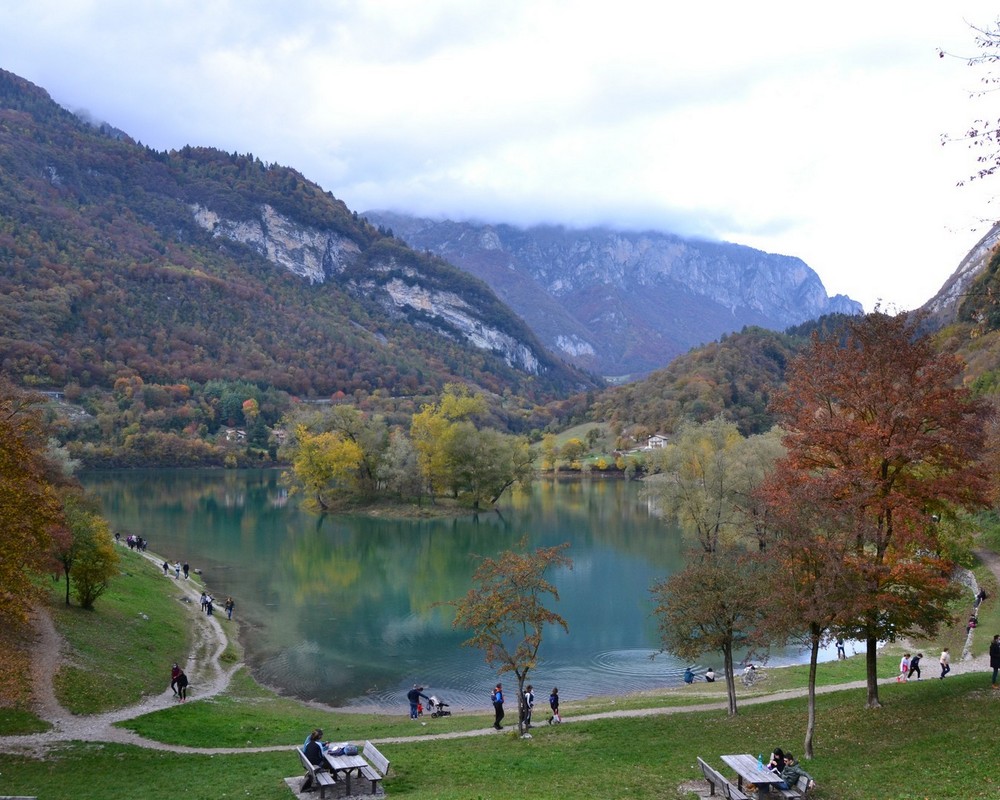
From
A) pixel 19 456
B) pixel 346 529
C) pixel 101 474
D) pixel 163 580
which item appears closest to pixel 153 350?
pixel 101 474

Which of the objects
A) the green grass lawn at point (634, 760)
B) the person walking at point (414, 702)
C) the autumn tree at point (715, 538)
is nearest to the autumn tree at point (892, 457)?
the green grass lawn at point (634, 760)

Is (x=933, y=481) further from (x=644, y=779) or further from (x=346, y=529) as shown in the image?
(x=346, y=529)

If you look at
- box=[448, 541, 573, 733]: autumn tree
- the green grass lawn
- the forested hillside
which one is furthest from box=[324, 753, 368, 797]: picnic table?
the forested hillside

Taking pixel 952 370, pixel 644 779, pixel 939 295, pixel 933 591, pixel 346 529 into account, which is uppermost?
pixel 939 295

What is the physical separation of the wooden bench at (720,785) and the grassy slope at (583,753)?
739 mm

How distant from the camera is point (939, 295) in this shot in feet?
516

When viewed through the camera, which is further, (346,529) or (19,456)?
(346,529)

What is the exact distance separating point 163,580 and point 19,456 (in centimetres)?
3492

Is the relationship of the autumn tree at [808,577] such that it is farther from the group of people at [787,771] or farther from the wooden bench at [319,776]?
the wooden bench at [319,776]

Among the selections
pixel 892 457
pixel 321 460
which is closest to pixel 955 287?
pixel 321 460

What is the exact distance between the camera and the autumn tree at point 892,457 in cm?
1942

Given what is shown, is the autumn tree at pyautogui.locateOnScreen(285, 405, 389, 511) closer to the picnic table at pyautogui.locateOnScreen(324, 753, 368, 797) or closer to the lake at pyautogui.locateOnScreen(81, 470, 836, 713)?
the lake at pyautogui.locateOnScreen(81, 470, 836, 713)

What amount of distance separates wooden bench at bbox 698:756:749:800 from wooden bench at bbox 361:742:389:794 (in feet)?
21.6

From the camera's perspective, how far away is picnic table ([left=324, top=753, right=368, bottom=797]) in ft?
50.3
